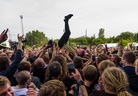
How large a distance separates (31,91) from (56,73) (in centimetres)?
123

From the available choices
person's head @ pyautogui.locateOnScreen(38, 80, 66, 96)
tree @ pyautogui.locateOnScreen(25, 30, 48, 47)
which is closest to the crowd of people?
person's head @ pyautogui.locateOnScreen(38, 80, 66, 96)

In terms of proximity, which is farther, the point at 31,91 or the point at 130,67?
the point at 130,67

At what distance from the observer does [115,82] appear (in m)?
3.00

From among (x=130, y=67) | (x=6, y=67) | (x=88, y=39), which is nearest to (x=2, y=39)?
(x=6, y=67)

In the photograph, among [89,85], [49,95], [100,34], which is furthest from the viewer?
[100,34]

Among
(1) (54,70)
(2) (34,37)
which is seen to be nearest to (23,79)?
(1) (54,70)

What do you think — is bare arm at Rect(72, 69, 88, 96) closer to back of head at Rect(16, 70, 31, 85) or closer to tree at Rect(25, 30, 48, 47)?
back of head at Rect(16, 70, 31, 85)

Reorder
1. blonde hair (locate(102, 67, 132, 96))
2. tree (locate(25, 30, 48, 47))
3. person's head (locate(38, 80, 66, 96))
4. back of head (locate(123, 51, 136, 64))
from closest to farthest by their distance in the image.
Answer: person's head (locate(38, 80, 66, 96))
blonde hair (locate(102, 67, 132, 96))
back of head (locate(123, 51, 136, 64))
tree (locate(25, 30, 48, 47))

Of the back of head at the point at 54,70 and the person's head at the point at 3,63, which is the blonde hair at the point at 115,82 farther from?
the person's head at the point at 3,63

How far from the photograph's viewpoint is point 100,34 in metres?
99.9

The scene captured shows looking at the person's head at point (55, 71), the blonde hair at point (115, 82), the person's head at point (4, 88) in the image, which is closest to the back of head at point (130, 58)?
the person's head at point (55, 71)

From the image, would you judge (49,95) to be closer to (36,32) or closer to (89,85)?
(89,85)

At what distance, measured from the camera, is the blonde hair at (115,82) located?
2.93 metres

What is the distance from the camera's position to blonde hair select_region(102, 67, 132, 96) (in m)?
2.93
